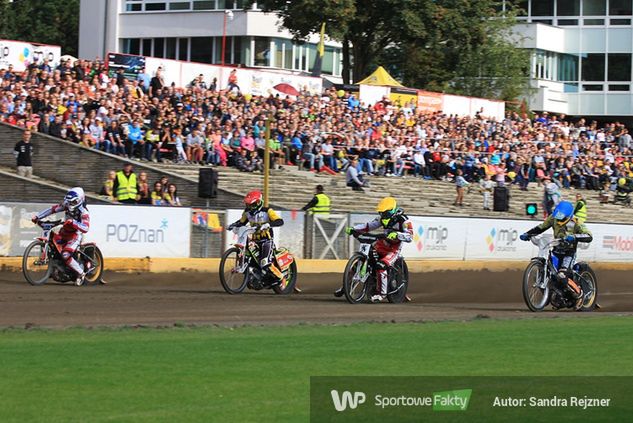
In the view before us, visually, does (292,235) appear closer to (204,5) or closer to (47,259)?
(47,259)

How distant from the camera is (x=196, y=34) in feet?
218

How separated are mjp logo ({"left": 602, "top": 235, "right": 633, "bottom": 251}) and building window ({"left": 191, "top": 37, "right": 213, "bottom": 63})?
32988mm

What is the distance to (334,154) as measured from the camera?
39.8m

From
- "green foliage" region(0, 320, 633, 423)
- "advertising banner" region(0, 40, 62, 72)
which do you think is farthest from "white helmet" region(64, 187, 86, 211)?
"advertising banner" region(0, 40, 62, 72)

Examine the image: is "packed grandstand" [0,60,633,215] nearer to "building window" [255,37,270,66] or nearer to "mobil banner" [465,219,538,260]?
"mobil banner" [465,219,538,260]

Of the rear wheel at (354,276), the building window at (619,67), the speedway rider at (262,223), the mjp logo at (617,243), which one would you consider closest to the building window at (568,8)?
the building window at (619,67)

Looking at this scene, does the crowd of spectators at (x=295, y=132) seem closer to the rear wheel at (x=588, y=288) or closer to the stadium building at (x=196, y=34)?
the rear wheel at (x=588, y=288)

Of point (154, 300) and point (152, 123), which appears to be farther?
point (152, 123)

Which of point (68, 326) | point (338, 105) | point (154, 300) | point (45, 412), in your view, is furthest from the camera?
point (338, 105)

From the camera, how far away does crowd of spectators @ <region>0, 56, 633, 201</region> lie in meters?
33.7

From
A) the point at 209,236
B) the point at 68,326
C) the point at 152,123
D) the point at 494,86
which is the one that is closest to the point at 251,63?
the point at 494,86

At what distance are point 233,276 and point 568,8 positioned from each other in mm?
55393

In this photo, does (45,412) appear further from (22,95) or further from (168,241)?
(22,95)

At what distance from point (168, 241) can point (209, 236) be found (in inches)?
44.5
